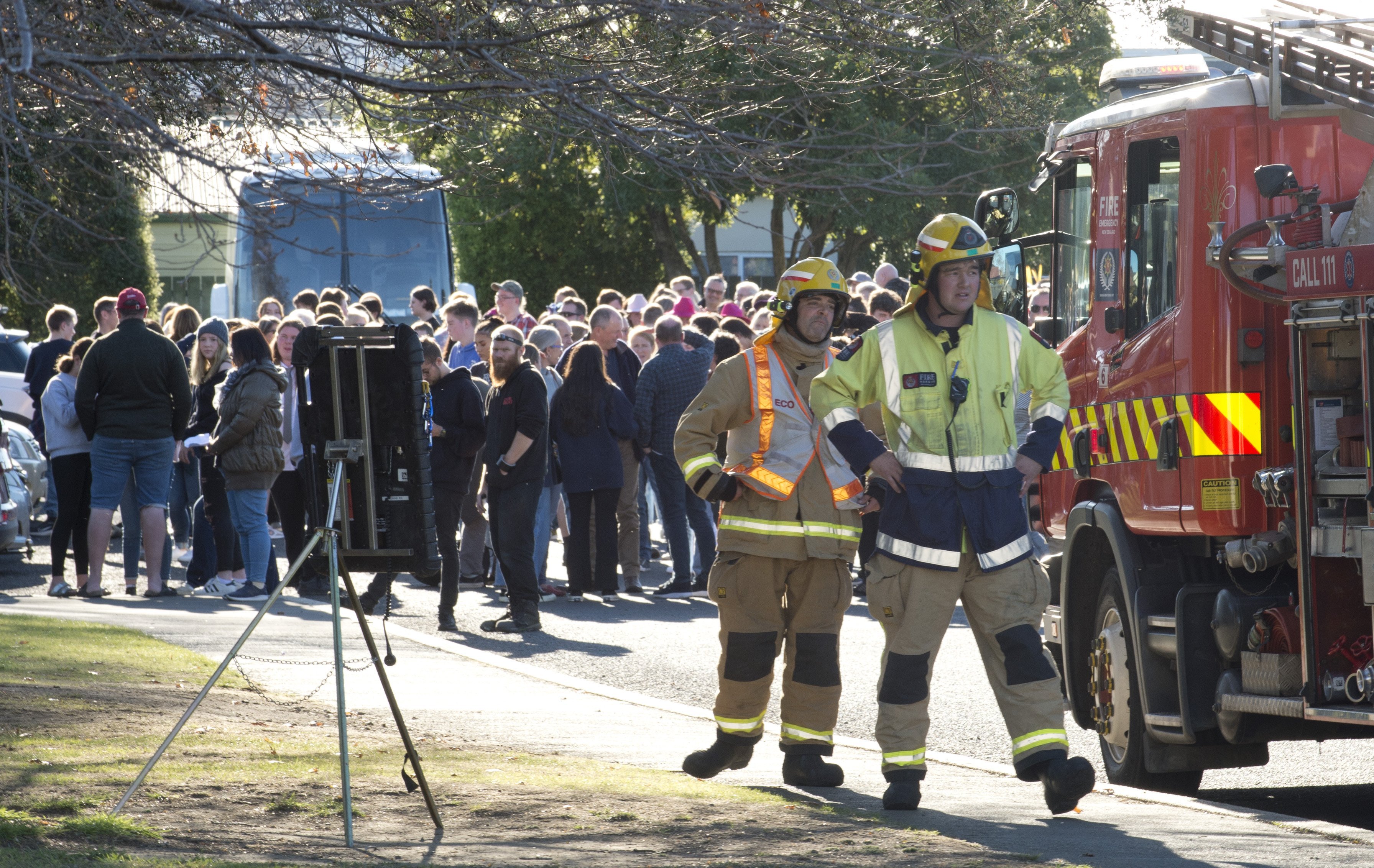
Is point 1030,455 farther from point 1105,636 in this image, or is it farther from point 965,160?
point 965,160

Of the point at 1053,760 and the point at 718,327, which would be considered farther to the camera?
the point at 718,327

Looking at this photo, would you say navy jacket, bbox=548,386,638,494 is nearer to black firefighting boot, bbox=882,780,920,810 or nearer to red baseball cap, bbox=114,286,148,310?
red baseball cap, bbox=114,286,148,310

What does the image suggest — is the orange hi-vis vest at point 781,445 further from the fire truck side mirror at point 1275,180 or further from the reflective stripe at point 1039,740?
the fire truck side mirror at point 1275,180

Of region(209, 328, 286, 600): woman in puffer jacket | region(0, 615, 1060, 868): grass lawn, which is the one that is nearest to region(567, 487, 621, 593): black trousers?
region(209, 328, 286, 600): woman in puffer jacket

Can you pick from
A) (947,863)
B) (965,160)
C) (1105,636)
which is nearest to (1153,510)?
(1105,636)

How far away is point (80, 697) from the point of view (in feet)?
27.4

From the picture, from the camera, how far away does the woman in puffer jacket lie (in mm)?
12641

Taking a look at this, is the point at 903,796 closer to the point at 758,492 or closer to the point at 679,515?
the point at 758,492

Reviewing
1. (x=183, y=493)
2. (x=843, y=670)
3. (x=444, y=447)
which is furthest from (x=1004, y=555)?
(x=183, y=493)

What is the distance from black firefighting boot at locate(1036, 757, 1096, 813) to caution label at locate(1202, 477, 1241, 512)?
42.9 inches

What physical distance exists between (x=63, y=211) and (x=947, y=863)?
16.6 ft

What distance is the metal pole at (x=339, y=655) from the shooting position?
18.4 feet

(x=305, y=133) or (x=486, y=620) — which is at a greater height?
(x=305, y=133)

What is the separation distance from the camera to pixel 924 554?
6.46 metres
